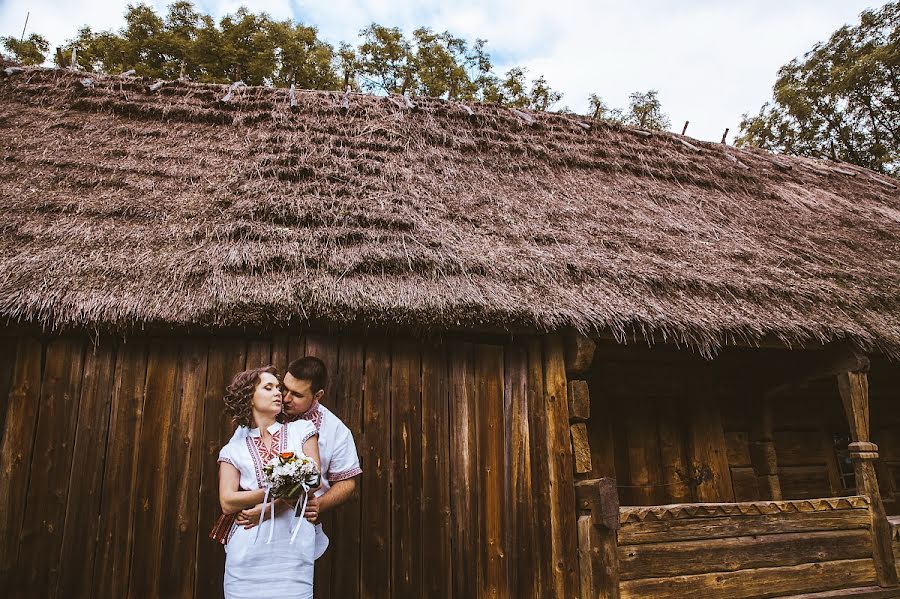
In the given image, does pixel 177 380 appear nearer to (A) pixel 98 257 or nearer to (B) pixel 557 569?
(A) pixel 98 257

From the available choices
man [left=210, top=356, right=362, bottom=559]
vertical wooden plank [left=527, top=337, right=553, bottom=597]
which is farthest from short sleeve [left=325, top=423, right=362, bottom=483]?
vertical wooden plank [left=527, top=337, right=553, bottom=597]

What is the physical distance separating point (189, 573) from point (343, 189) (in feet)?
9.65

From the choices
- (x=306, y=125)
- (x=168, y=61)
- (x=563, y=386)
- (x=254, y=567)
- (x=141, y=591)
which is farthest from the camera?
(x=168, y=61)

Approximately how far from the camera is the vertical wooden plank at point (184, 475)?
335 cm

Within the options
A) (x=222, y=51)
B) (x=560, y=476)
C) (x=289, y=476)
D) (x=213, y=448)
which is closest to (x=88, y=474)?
(x=213, y=448)

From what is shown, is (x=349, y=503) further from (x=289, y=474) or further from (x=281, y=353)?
(x=289, y=474)

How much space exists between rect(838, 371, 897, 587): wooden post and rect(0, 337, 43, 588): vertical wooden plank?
19.0 feet

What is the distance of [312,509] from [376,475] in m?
1.01

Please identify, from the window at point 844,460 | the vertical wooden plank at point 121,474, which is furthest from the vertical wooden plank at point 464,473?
the window at point 844,460

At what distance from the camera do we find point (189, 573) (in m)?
3.36

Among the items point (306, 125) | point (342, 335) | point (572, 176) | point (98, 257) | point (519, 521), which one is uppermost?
point (306, 125)

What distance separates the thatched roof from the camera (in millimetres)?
3615

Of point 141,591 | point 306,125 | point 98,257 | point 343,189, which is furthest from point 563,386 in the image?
point 306,125

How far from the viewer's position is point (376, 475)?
3699mm
